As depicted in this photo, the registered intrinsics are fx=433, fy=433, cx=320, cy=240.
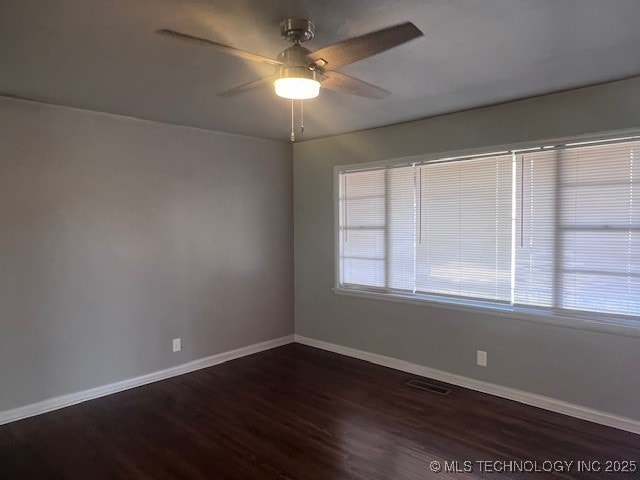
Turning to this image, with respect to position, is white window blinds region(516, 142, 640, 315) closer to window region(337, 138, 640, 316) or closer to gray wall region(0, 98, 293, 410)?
window region(337, 138, 640, 316)

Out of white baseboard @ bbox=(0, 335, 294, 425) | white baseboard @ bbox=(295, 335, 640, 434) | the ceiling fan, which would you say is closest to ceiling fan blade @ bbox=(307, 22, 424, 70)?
the ceiling fan

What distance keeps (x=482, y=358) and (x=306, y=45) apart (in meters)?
2.89

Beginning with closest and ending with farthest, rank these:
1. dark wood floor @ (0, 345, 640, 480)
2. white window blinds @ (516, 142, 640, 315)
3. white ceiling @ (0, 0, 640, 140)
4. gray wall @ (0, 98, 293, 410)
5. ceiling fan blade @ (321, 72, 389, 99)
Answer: white ceiling @ (0, 0, 640, 140) < ceiling fan blade @ (321, 72, 389, 99) < dark wood floor @ (0, 345, 640, 480) < white window blinds @ (516, 142, 640, 315) < gray wall @ (0, 98, 293, 410)

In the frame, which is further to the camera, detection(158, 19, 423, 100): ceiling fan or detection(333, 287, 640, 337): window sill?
detection(333, 287, 640, 337): window sill

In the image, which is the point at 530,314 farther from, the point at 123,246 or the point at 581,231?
the point at 123,246

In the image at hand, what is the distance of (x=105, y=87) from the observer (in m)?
2.96

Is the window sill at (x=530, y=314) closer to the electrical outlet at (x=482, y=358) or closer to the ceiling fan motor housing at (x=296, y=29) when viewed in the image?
the electrical outlet at (x=482, y=358)

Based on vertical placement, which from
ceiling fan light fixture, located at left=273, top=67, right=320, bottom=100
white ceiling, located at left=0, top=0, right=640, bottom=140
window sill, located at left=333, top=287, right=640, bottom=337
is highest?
white ceiling, located at left=0, top=0, right=640, bottom=140

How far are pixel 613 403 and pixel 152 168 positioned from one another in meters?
4.14

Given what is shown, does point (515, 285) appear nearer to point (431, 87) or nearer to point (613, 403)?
point (613, 403)

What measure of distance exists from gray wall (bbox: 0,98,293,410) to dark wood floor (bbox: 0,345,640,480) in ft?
1.47

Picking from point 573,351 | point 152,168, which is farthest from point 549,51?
point 152,168

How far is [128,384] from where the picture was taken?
3.86 metres

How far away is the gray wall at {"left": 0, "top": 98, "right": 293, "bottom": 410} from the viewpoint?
3270mm
